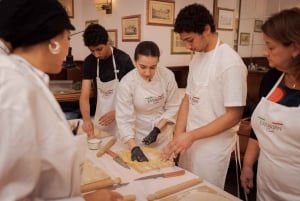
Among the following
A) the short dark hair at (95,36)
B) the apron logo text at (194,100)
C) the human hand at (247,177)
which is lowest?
the human hand at (247,177)

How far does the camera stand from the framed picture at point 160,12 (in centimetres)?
305

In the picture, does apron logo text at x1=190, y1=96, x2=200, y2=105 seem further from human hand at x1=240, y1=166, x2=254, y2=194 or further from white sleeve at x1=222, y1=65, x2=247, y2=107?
human hand at x1=240, y1=166, x2=254, y2=194

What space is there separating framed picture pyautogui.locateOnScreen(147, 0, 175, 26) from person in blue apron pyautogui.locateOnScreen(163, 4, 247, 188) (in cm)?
165

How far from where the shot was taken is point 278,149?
43.9 inches

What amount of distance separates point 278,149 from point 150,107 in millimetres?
870

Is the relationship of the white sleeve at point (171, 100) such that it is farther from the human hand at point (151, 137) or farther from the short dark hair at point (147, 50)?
the short dark hair at point (147, 50)

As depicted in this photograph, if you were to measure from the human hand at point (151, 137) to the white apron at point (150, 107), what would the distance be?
8 cm

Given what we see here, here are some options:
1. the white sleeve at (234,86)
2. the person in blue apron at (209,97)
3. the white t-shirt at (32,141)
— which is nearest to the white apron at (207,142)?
the person in blue apron at (209,97)

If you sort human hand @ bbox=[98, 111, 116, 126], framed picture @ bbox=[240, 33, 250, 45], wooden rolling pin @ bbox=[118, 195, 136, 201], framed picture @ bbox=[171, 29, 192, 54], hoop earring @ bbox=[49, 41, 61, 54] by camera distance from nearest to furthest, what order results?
hoop earring @ bbox=[49, 41, 61, 54], wooden rolling pin @ bbox=[118, 195, 136, 201], human hand @ bbox=[98, 111, 116, 126], framed picture @ bbox=[171, 29, 192, 54], framed picture @ bbox=[240, 33, 250, 45]

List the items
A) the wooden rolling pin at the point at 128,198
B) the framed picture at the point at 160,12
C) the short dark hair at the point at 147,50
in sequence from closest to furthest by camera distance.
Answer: the wooden rolling pin at the point at 128,198
the short dark hair at the point at 147,50
the framed picture at the point at 160,12

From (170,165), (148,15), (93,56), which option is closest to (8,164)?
(170,165)

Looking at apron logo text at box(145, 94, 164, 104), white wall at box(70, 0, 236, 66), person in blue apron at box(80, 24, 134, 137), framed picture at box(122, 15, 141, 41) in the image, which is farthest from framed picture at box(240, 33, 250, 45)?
apron logo text at box(145, 94, 164, 104)

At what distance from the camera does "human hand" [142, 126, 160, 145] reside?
1690mm

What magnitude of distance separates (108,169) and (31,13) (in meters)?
0.91
